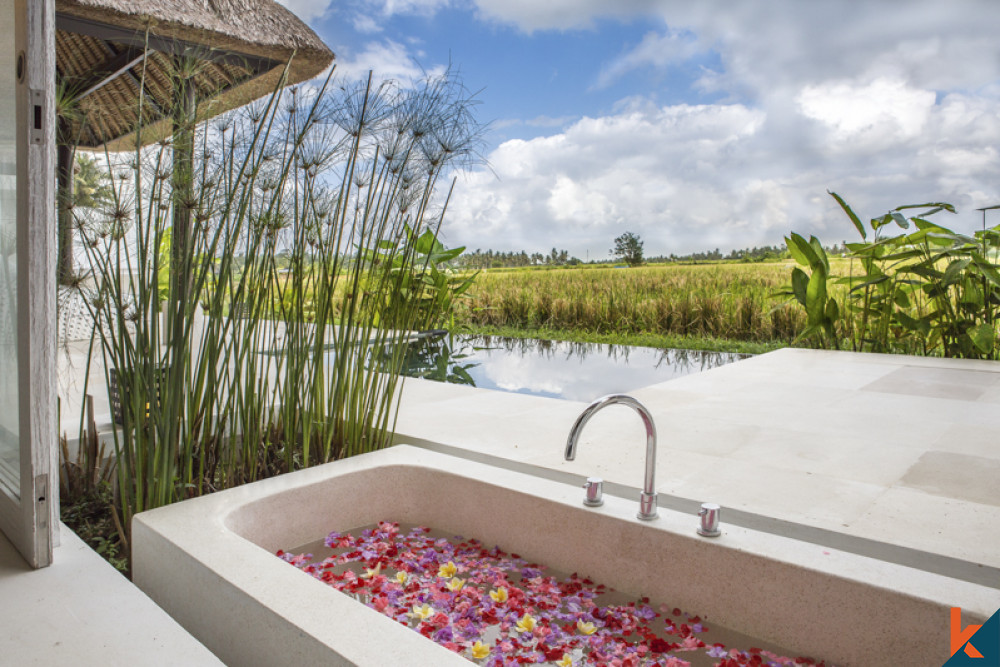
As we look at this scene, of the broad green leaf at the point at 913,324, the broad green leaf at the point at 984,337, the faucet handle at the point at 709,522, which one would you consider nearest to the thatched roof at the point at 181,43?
the faucet handle at the point at 709,522

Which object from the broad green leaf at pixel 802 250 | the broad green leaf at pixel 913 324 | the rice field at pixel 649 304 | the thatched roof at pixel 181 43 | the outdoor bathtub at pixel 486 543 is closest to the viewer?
the outdoor bathtub at pixel 486 543


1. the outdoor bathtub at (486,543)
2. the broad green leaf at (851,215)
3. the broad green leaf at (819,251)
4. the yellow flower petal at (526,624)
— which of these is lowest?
the yellow flower petal at (526,624)

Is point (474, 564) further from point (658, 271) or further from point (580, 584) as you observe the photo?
point (658, 271)

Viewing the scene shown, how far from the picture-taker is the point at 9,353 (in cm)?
164

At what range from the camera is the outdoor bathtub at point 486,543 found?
49.4 inches

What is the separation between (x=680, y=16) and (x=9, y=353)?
23.4ft

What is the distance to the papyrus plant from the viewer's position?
→ 65.6 inches

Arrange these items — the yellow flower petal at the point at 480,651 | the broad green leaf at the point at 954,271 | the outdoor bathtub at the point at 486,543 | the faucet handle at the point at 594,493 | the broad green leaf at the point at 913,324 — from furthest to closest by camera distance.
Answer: the broad green leaf at the point at 913,324
the broad green leaf at the point at 954,271
the faucet handle at the point at 594,493
the yellow flower petal at the point at 480,651
the outdoor bathtub at the point at 486,543

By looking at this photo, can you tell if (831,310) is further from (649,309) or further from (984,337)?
(649,309)

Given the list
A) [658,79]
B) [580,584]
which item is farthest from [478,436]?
[658,79]

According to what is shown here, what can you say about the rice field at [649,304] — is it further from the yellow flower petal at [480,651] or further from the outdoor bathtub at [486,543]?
the yellow flower petal at [480,651]

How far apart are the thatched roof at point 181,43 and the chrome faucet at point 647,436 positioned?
6.30ft

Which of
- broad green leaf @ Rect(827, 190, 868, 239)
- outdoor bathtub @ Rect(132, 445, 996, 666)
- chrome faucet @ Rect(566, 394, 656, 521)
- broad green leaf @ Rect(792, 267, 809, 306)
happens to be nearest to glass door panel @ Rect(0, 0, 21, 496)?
outdoor bathtub @ Rect(132, 445, 996, 666)

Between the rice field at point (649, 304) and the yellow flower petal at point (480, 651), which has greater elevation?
the rice field at point (649, 304)
